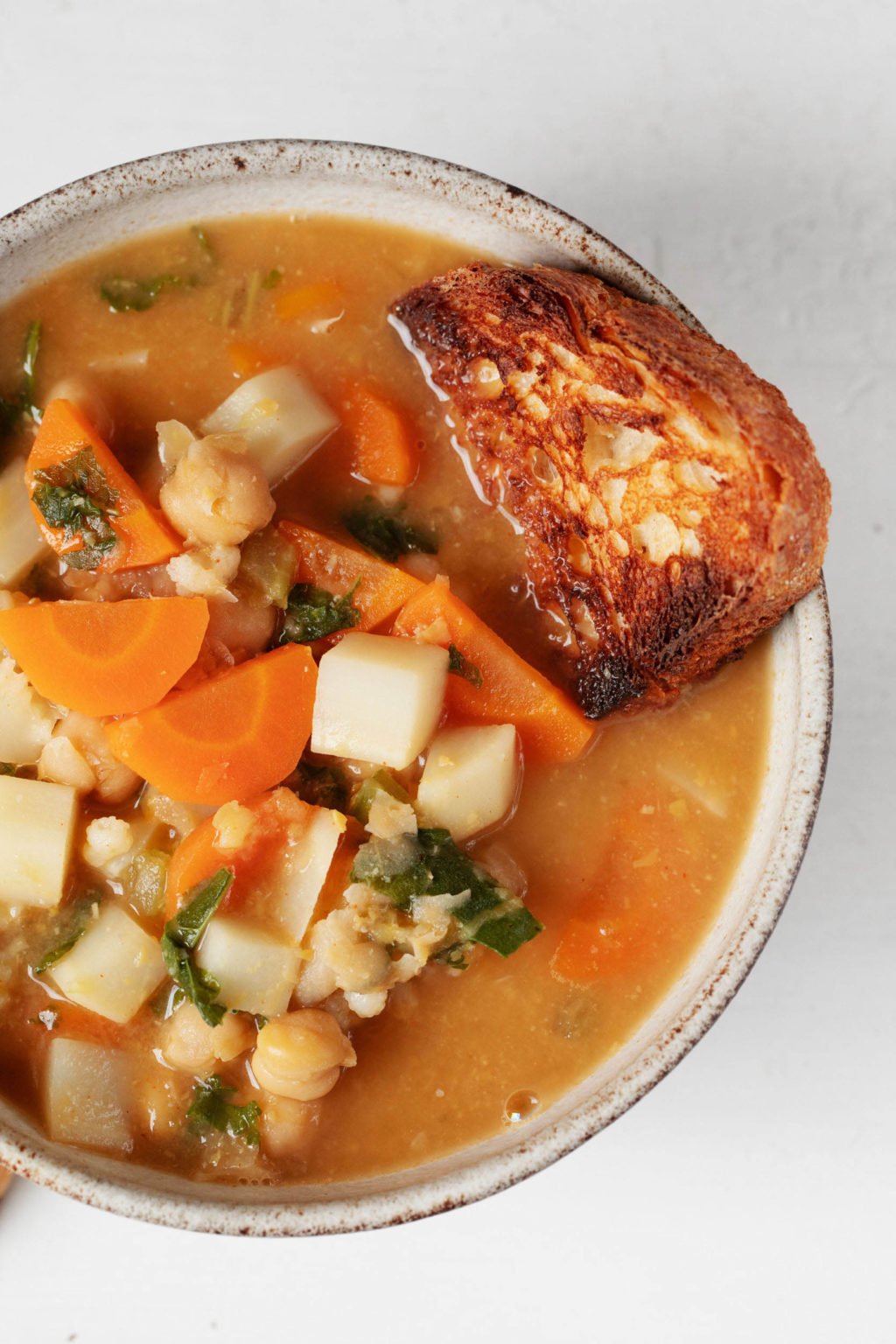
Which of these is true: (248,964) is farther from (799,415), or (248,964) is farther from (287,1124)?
(799,415)

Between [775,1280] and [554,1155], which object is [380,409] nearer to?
[554,1155]

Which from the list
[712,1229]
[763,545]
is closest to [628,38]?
[763,545]

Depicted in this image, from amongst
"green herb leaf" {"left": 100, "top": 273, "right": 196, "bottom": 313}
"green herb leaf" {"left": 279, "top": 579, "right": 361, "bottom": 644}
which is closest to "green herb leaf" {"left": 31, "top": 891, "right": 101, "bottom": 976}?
"green herb leaf" {"left": 279, "top": 579, "right": 361, "bottom": 644}

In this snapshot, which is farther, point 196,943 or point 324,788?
point 324,788

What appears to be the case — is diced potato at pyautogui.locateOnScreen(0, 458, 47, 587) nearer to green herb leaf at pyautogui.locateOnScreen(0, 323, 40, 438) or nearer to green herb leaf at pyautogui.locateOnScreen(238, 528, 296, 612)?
green herb leaf at pyautogui.locateOnScreen(0, 323, 40, 438)

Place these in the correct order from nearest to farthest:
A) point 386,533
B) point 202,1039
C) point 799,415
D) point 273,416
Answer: point 202,1039, point 273,416, point 386,533, point 799,415

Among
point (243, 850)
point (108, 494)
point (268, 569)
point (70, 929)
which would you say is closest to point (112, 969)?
point (70, 929)

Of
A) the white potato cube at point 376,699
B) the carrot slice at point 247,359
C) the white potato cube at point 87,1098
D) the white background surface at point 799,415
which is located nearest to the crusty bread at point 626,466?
the carrot slice at point 247,359
